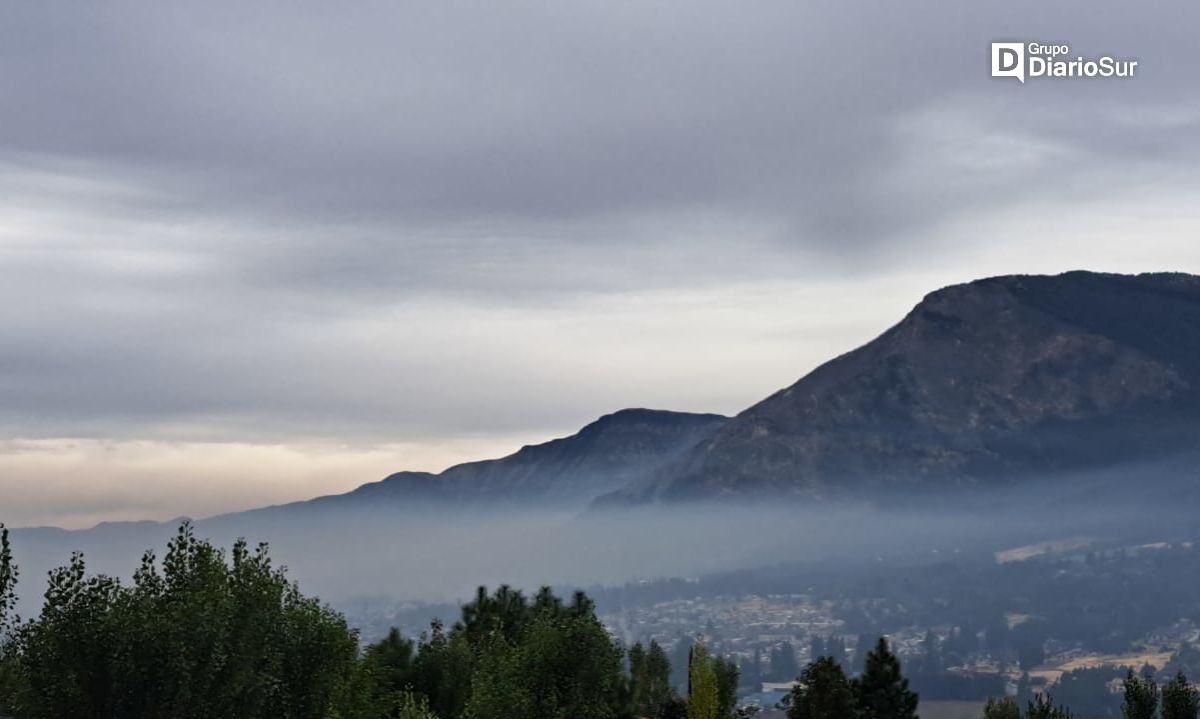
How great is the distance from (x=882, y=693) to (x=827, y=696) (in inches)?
545

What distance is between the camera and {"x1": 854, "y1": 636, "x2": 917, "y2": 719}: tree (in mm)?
130125

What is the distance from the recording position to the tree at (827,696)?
4653 inches

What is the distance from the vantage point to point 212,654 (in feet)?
331

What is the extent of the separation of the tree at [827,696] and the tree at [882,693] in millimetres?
6448

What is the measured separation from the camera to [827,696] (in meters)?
118

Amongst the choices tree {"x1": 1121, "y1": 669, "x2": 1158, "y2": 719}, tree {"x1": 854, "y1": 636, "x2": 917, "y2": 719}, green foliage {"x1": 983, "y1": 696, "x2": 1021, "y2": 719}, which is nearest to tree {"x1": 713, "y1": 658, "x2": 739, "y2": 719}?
tree {"x1": 854, "y1": 636, "x2": 917, "y2": 719}

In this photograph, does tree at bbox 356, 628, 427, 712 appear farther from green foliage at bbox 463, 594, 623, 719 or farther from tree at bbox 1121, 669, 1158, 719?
tree at bbox 1121, 669, 1158, 719

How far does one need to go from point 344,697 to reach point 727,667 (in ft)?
229

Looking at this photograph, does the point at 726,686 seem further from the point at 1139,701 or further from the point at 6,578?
the point at 6,578

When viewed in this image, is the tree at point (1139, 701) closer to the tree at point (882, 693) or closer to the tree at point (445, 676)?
the tree at point (882, 693)

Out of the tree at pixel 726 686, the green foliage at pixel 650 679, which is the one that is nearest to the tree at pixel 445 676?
the green foliage at pixel 650 679

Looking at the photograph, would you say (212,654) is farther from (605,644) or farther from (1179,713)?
(1179,713)

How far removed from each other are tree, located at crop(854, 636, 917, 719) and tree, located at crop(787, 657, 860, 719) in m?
6.45

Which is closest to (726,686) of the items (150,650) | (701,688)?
(701,688)
